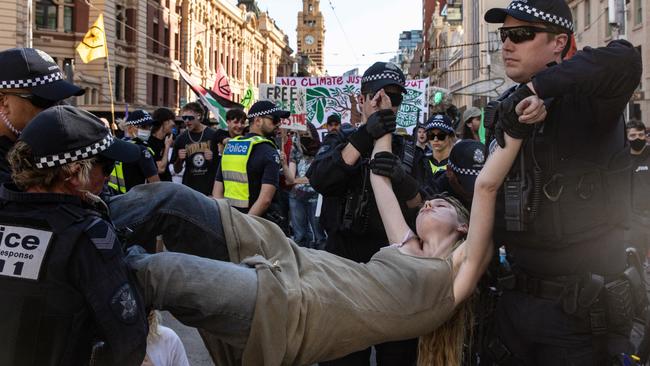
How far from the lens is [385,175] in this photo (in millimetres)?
3320

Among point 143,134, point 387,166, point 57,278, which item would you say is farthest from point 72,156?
point 143,134

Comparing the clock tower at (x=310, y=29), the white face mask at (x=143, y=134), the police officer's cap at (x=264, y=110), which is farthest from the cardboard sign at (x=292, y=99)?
the clock tower at (x=310, y=29)

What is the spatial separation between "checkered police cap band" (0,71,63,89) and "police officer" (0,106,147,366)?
111 centimetres

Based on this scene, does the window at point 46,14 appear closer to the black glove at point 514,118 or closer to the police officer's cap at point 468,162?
the police officer's cap at point 468,162

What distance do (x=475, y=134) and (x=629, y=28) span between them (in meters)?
25.0

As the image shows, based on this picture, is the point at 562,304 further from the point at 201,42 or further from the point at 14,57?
the point at 201,42

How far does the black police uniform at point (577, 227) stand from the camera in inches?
94.9

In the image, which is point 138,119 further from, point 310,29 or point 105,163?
point 310,29

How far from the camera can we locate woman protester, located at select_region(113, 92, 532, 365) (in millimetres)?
2371

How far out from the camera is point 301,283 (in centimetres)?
255

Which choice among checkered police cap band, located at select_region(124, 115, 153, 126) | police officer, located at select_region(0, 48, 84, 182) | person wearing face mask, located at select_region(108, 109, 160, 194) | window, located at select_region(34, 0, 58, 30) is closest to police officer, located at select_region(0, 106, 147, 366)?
police officer, located at select_region(0, 48, 84, 182)

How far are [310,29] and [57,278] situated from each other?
550 ft

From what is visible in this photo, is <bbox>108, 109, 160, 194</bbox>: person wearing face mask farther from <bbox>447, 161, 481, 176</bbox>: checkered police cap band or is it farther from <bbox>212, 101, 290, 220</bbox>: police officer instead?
<bbox>447, 161, 481, 176</bbox>: checkered police cap band

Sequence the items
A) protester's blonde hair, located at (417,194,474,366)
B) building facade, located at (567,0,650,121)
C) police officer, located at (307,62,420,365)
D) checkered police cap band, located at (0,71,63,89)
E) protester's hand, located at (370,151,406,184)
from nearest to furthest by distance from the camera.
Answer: protester's blonde hair, located at (417,194,474,366) < checkered police cap band, located at (0,71,63,89) < protester's hand, located at (370,151,406,184) < police officer, located at (307,62,420,365) < building facade, located at (567,0,650,121)
